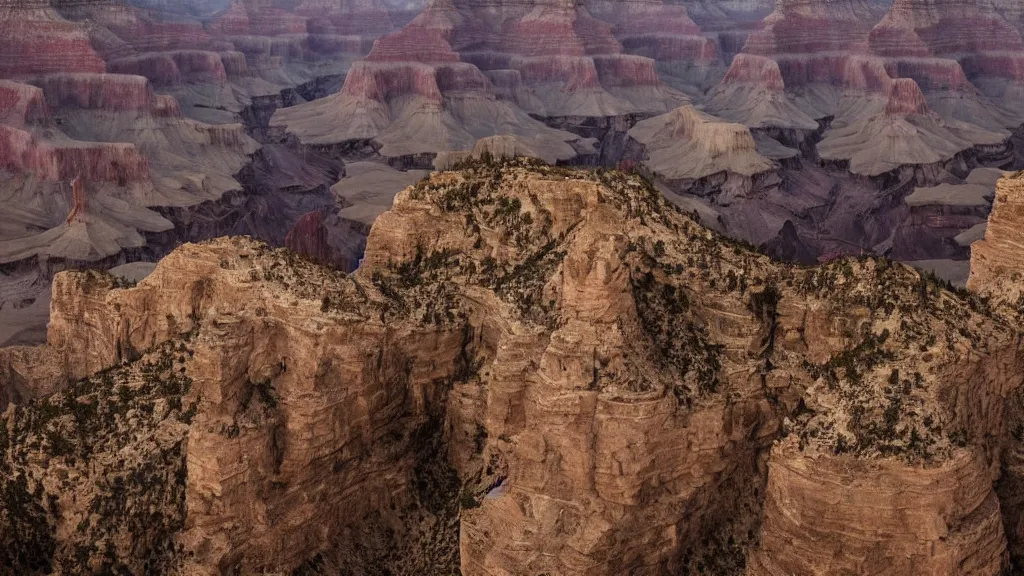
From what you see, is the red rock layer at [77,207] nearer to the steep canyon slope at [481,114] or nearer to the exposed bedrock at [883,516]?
the steep canyon slope at [481,114]

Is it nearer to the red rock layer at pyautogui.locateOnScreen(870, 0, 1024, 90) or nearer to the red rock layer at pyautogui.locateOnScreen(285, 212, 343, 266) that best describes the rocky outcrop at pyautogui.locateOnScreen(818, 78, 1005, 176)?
the red rock layer at pyautogui.locateOnScreen(870, 0, 1024, 90)

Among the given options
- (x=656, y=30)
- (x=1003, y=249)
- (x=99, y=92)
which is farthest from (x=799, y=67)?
(x=1003, y=249)

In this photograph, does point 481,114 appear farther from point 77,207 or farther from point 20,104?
point 77,207

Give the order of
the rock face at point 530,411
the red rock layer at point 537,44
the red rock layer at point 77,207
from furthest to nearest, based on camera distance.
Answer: the red rock layer at point 537,44 < the red rock layer at point 77,207 < the rock face at point 530,411

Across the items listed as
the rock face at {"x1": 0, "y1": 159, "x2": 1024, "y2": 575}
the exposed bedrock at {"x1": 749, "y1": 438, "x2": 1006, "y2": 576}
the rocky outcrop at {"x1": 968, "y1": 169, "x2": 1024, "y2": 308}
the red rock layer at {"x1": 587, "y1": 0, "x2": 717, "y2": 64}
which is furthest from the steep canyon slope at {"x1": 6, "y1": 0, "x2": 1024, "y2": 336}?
the exposed bedrock at {"x1": 749, "y1": 438, "x2": 1006, "y2": 576}

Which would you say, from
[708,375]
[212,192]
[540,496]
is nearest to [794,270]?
[708,375]

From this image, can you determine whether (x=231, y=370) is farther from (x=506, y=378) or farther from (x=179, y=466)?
(x=506, y=378)

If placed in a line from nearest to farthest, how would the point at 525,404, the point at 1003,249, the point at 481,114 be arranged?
the point at 525,404 < the point at 1003,249 < the point at 481,114

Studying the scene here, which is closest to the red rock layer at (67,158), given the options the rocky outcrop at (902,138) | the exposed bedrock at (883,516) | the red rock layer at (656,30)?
the rocky outcrop at (902,138)

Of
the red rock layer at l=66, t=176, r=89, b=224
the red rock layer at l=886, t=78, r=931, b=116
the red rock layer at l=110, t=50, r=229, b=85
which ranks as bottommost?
the red rock layer at l=110, t=50, r=229, b=85
